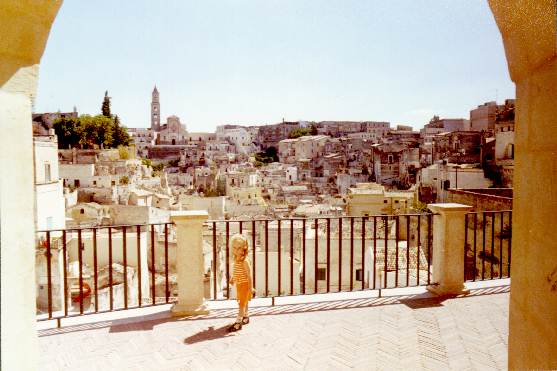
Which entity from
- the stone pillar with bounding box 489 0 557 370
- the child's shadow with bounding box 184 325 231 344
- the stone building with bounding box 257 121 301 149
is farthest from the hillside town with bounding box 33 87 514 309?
the stone pillar with bounding box 489 0 557 370

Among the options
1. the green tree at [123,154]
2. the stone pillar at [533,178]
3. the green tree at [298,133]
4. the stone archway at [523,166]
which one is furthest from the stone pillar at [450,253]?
the green tree at [298,133]

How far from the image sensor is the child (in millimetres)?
4785

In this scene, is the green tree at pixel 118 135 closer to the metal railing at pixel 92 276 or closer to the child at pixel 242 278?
the metal railing at pixel 92 276

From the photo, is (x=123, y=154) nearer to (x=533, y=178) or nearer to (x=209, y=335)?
(x=209, y=335)

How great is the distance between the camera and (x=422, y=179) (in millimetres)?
41438

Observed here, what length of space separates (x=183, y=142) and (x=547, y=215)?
117m

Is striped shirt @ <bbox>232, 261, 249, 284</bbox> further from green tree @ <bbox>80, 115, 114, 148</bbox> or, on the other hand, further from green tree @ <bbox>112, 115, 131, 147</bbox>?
green tree @ <bbox>112, 115, 131, 147</bbox>

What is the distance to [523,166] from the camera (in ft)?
6.86

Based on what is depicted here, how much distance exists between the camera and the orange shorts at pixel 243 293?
4.79 meters

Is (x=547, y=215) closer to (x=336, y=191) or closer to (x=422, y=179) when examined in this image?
(x=422, y=179)

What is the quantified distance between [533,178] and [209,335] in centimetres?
368

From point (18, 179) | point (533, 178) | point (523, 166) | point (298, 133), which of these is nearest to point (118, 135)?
point (298, 133)

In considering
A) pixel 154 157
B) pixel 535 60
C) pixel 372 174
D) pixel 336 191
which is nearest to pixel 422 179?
pixel 336 191

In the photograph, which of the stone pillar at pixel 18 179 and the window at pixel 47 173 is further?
the window at pixel 47 173
